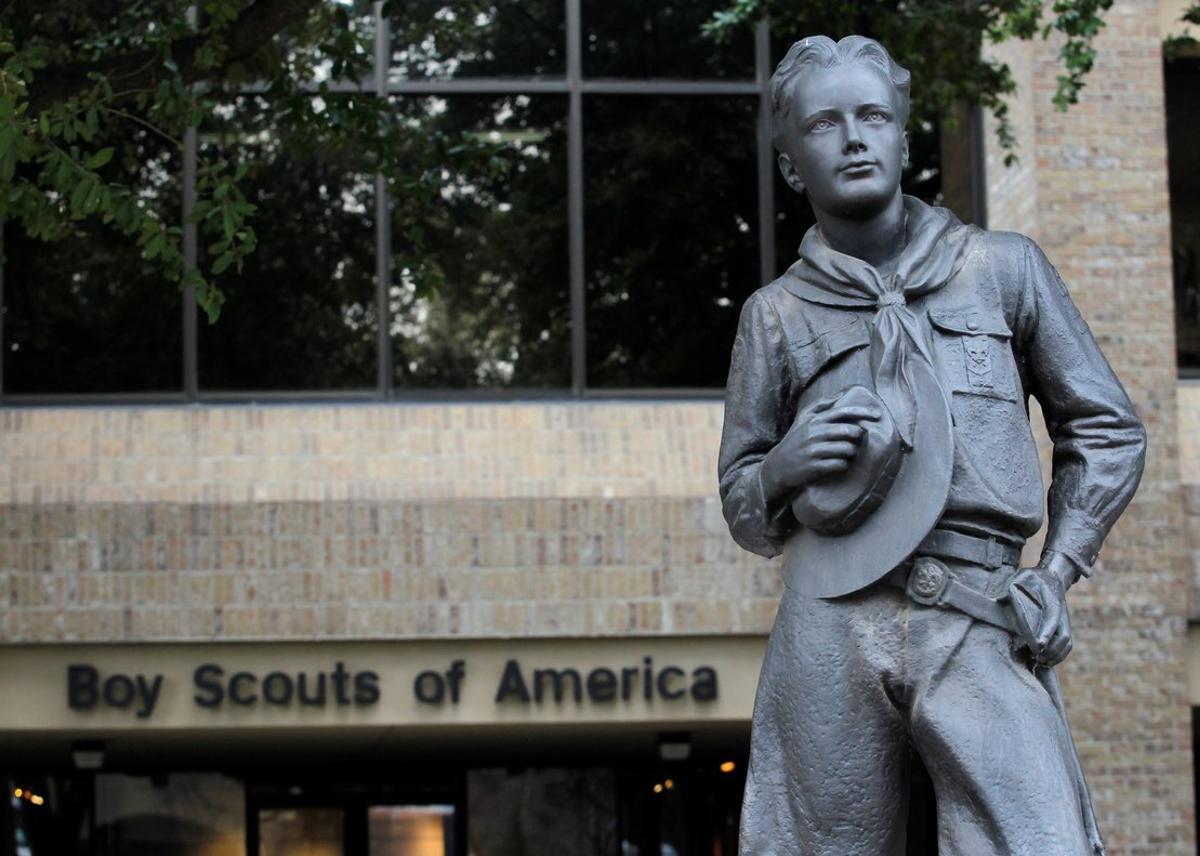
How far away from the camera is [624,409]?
1667 centimetres

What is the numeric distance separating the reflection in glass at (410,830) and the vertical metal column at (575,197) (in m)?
5.11

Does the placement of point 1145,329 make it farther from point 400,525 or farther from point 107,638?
point 107,638

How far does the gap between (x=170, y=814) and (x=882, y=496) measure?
51.2ft

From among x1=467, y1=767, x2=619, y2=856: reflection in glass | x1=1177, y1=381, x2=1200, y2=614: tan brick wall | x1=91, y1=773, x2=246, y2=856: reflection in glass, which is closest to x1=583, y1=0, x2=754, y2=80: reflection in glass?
x1=1177, y1=381, x2=1200, y2=614: tan brick wall

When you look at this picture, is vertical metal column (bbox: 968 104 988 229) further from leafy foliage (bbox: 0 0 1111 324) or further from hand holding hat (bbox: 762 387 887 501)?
hand holding hat (bbox: 762 387 887 501)

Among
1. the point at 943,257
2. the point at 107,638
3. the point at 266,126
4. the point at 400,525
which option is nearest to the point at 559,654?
the point at 400,525

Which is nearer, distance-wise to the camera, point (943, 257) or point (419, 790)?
point (943, 257)

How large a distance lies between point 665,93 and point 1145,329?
12.0 feet

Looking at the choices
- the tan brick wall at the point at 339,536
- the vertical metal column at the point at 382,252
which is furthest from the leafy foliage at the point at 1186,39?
the vertical metal column at the point at 382,252

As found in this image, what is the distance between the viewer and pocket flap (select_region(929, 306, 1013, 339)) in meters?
5.50

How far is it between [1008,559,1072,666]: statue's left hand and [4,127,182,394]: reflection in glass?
12112mm

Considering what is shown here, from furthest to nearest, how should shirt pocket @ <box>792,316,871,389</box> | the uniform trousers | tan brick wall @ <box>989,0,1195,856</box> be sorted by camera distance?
tan brick wall @ <box>989,0,1195,856</box> < shirt pocket @ <box>792,316,871,389</box> < the uniform trousers

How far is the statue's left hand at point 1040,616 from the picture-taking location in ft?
17.0

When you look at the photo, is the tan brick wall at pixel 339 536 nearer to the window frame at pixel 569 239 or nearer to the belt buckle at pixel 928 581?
the window frame at pixel 569 239
